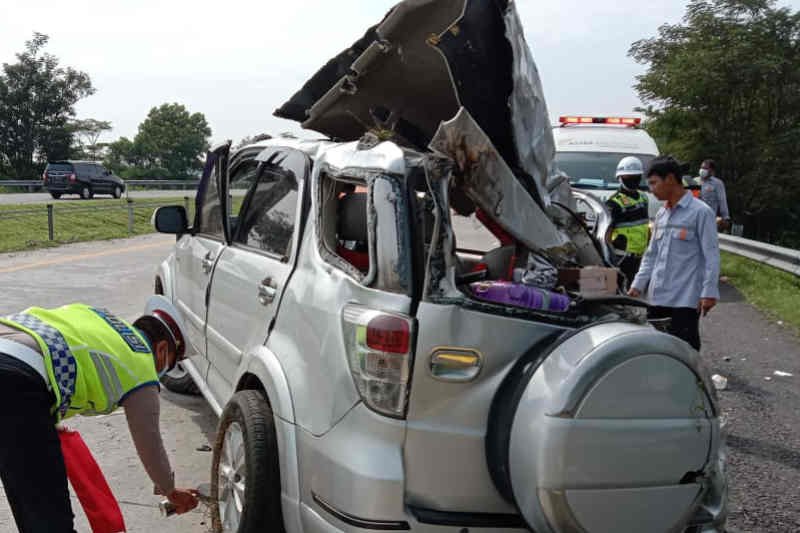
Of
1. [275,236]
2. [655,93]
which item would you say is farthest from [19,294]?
[655,93]

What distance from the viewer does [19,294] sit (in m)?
9.84

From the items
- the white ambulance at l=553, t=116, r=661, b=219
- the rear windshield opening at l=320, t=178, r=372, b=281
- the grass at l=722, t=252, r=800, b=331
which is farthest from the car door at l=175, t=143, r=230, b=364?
the grass at l=722, t=252, r=800, b=331

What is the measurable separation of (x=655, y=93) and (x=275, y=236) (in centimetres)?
2129

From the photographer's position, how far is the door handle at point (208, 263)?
440cm

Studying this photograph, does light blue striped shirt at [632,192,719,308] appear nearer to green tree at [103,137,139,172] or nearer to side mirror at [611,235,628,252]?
side mirror at [611,235,628,252]

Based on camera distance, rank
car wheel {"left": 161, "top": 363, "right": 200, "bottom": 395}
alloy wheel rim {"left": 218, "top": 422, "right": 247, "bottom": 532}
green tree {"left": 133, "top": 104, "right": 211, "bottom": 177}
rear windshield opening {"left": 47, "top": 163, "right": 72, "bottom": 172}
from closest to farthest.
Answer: alloy wheel rim {"left": 218, "top": 422, "right": 247, "bottom": 532}, car wheel {"left": 161, "top": 363, "right": 200, "bottom": 395}, rear windshield opening {"left": 47, "top": 163, "right": 72, "bottom": 172}, green tree {"left": 133, "top": 104, "right": 211, "bottom": 177}

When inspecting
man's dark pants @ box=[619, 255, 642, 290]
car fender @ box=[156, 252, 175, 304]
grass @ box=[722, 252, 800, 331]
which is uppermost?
man's dark pants @ box=[619, 255, 642, 290]

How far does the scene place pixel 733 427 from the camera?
205 inches

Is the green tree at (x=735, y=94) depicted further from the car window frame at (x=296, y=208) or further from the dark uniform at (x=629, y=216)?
the car window frame at (x=296, y=208)

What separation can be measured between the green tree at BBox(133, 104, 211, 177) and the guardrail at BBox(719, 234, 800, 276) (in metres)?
79.3

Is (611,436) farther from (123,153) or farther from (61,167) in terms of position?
(123,153)

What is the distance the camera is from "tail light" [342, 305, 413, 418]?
2.47m

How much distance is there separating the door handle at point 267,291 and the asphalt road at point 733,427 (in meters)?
1.18

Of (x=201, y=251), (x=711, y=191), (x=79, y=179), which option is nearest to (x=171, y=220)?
(x=201, y=251)
